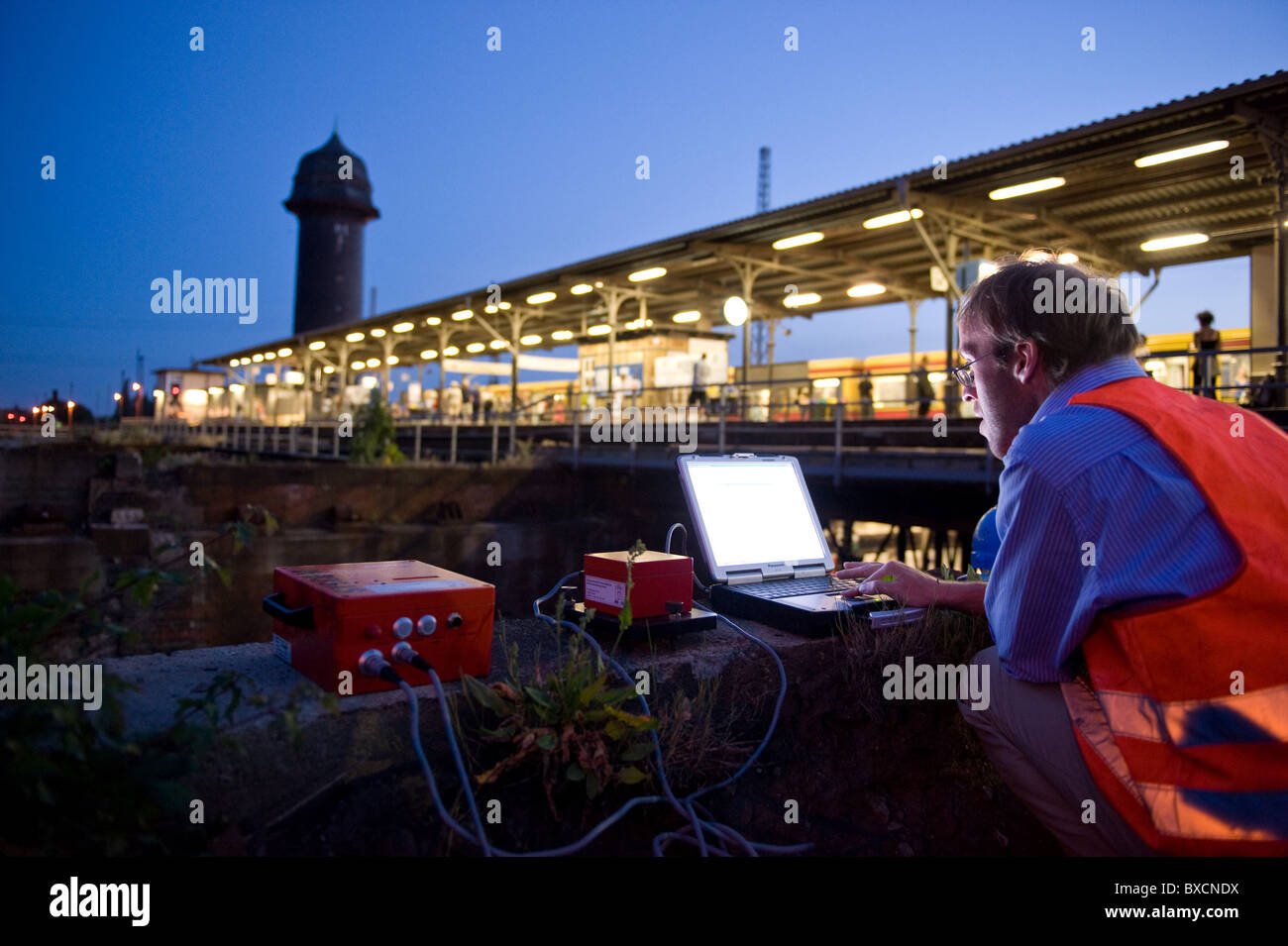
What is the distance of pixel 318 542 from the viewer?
10469 mm

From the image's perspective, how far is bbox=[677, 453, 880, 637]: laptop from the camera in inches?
88.8

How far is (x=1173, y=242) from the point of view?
49.9ft

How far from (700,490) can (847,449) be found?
28.3 ft

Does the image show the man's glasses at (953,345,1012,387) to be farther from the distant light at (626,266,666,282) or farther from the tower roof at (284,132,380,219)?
the tower roof at (284,132,380,219)

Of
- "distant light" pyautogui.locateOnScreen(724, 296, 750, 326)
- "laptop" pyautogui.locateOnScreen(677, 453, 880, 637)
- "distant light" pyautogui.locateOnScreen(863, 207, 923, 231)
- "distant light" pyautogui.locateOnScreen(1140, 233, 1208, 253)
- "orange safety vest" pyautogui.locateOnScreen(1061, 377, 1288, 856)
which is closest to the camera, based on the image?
"orange safety vest" pyautogui.locateOnScreen(1061, 377, 1288, 856)

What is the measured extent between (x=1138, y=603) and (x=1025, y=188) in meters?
12.2

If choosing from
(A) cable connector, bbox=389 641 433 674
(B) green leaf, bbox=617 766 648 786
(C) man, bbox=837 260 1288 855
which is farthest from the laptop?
(A) cable connector, bbox=389 641 433 674

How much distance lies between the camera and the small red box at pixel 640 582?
6.65ft

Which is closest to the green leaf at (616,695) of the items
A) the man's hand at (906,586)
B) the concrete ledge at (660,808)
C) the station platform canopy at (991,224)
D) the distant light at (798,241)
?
the concrete ledge at (660,808)

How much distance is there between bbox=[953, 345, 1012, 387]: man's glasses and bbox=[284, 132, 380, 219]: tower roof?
60195 mm

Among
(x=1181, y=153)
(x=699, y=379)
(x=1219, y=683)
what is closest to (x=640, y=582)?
(x=1219, y=683)

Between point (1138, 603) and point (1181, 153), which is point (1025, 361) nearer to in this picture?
point (1138, 603)
